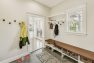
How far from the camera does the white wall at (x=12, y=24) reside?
9.55 feet

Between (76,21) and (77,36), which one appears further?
(76,21)

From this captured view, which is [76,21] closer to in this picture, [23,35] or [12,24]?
[23,35]

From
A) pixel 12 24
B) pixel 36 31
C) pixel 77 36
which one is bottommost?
pixel 77 36

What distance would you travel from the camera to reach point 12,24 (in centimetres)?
318

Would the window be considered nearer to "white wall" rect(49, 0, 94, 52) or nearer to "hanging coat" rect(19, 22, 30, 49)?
"white wall" rect(49, 0, 94, 52)

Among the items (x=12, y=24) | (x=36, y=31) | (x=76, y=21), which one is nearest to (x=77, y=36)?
(x=76, y=21)

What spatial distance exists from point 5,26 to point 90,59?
3257 millimetres

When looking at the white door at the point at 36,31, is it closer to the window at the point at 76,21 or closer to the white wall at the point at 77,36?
the white wall at the point at 77,36

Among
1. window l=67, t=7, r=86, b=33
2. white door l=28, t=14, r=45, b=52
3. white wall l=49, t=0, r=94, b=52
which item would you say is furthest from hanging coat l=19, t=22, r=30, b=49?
window l=67, t=7, r=86, b=33

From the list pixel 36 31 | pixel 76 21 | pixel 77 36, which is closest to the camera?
pixel 77 36

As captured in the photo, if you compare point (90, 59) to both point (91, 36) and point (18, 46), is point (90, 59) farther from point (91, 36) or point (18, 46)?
point (18, 46)

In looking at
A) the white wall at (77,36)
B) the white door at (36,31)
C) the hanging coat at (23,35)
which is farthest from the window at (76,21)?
the hanging coat at (23,35)

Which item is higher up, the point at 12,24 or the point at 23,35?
the point at 12,24

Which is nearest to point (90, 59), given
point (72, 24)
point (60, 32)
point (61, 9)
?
point (72, 24)
